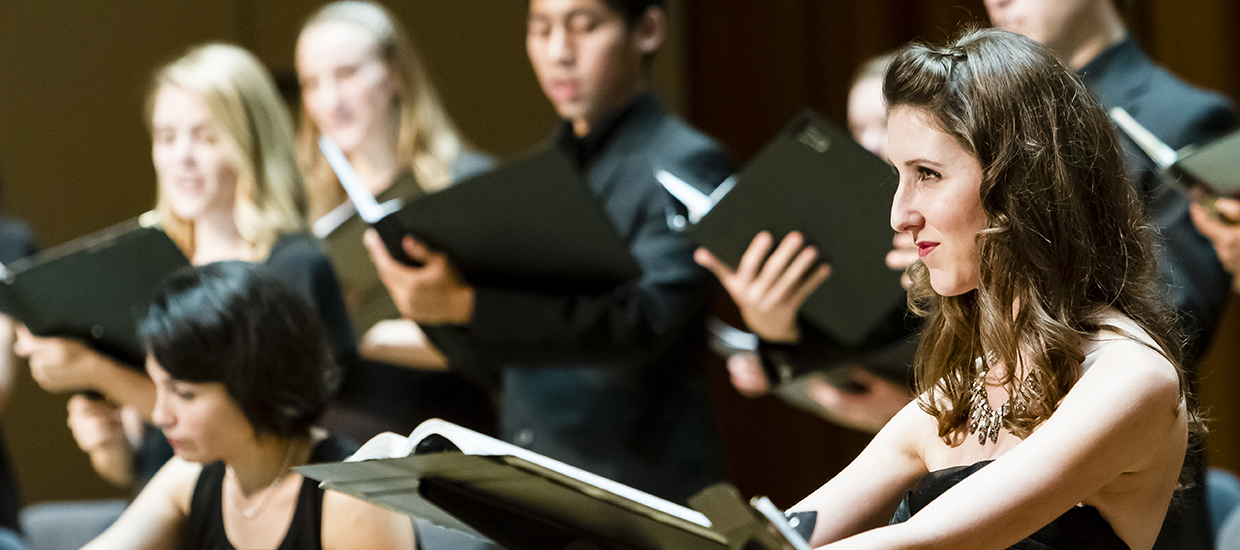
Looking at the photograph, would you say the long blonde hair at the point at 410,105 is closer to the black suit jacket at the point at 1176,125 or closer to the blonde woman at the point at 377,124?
the blonde woman at the point at 377,124

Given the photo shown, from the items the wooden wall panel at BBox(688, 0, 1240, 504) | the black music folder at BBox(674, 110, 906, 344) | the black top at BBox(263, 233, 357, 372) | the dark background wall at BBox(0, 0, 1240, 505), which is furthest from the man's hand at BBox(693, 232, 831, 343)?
the wooden wall panel at BBox(688, 0, 1240, 504)

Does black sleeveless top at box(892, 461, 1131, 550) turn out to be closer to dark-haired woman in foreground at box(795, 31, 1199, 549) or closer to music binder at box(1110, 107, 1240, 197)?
dark-haired woman in foreground at box(795, 31, 1199, 549)

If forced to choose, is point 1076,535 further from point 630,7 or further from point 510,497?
point 630,7

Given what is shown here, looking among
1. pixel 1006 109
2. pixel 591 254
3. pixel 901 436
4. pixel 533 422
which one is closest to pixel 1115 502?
pixel 901 436

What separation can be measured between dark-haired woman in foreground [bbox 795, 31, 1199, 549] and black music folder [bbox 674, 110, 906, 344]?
1.85 ft

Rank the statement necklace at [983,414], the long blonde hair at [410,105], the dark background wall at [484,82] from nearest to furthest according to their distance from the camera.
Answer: the statement necklace at [983,414] → the long blonde hair at [410,105] → the dark background wall at [484,82]

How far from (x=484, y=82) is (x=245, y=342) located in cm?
265

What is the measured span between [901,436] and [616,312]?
922 mm

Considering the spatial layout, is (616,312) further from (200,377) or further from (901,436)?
(901,436)

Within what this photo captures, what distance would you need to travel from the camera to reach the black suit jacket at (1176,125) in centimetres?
164

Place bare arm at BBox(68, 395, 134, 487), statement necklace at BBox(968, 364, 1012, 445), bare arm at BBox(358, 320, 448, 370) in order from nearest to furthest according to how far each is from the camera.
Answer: statement necklace at BBox(968, 364, 1012, 445)
bare arm at BBox(68, 395, 134, 487)
bare arm at BBox(358, 320, 448, 370)

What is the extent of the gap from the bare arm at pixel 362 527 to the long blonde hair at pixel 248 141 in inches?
33.7

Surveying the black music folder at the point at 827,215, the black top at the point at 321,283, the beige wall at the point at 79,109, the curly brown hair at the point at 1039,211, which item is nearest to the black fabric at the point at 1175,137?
the black music folder at the point at 827,215

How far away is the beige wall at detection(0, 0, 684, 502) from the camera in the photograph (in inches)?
139
